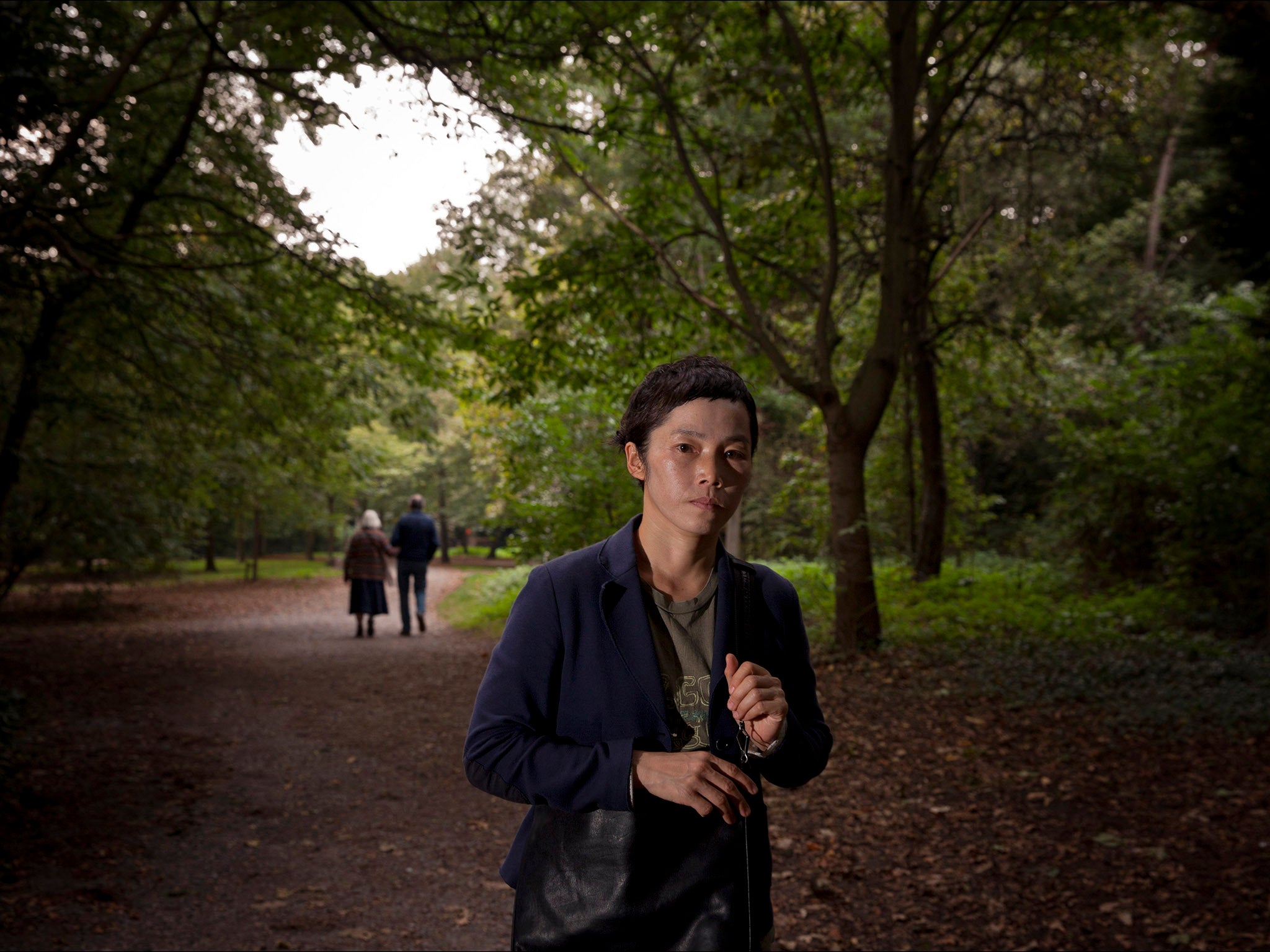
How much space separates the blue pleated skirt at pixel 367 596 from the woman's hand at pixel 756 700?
Answer: 47.4 feet

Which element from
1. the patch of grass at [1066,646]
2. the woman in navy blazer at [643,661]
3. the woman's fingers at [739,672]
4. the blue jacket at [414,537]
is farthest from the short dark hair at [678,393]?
the blue jacket at [414,537]

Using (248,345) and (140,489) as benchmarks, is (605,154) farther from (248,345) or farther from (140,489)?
(140,489)

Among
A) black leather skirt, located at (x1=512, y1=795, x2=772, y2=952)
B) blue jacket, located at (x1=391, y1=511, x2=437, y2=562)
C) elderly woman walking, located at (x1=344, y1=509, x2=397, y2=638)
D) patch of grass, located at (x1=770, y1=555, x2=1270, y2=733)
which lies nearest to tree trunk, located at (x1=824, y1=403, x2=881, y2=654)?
patch of grass, located at (x1=770, y1=555, x2=1270, y2=733)

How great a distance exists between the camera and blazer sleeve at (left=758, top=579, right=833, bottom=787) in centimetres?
181

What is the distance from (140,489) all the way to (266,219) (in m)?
5.00

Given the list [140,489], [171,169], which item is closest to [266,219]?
[171,169]

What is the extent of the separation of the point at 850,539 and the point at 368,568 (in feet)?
27.9

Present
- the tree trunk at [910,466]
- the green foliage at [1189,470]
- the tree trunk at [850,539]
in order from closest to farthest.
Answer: the tree trunk at [850,539] → the green foliage at [1189,470] → the tree trunk at [910,466]

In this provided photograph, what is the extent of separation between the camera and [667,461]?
1.77 meters

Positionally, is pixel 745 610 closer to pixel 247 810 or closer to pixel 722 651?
pixel 722 651

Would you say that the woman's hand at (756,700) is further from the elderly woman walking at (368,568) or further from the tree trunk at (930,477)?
the elderly woman walking at (368,568)

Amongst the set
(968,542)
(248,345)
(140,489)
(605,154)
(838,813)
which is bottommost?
(838,813)

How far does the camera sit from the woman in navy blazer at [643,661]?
1.66 m

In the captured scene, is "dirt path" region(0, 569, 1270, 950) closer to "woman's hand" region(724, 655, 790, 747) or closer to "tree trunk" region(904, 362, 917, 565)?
"woman's hand" region(724, 655, 790, 747)
